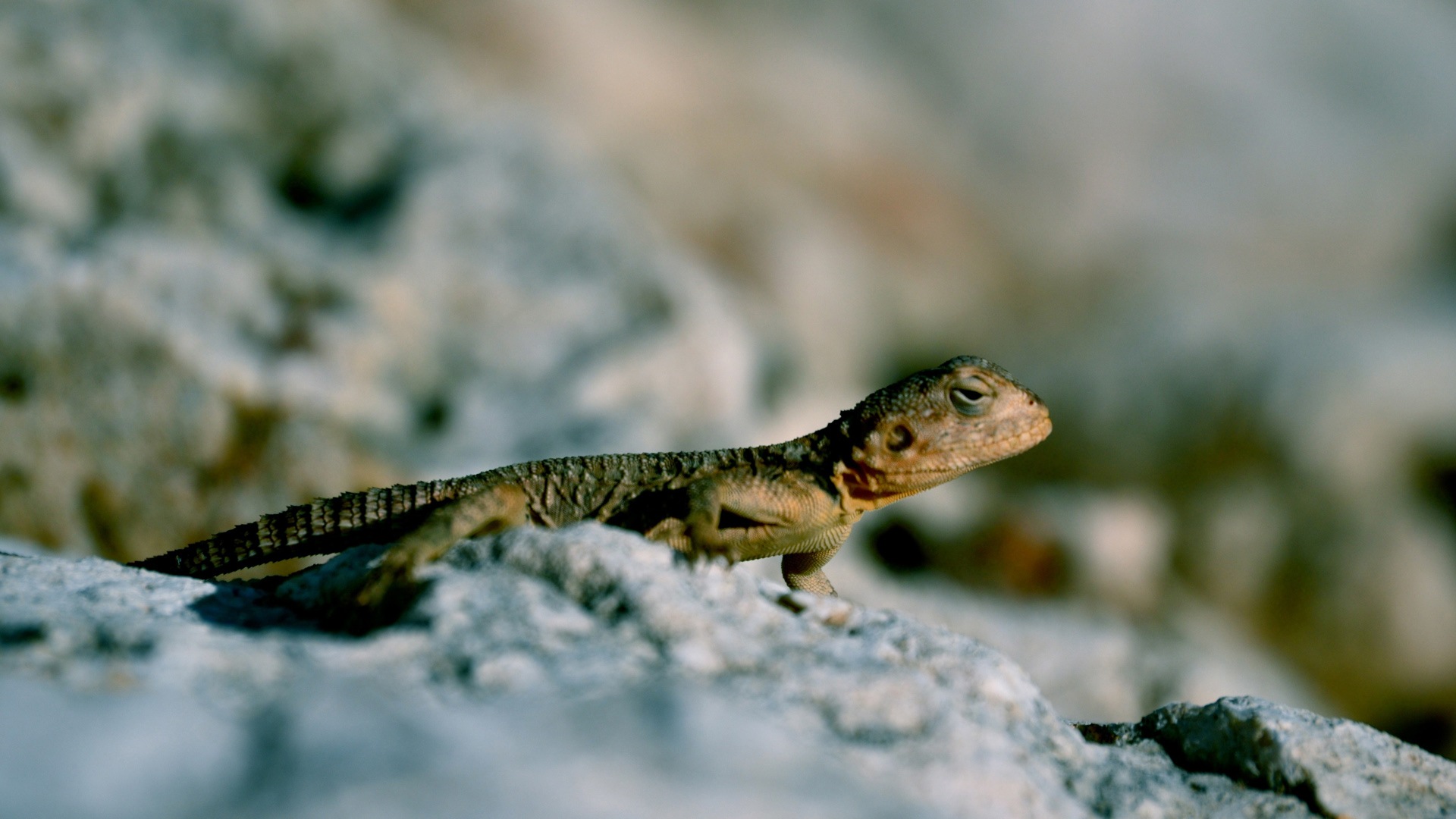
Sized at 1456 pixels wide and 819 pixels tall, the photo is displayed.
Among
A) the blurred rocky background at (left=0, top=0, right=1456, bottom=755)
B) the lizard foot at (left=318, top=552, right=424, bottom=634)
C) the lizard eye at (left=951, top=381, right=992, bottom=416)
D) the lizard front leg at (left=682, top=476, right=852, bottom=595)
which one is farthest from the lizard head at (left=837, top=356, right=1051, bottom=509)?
the blurred rocky background at (left=0, top=0, right=1456, bottom=755)

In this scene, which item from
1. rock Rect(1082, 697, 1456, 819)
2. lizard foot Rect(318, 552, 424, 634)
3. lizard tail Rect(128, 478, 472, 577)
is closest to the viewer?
lizard foot Rect(318, 552, 424, 634)

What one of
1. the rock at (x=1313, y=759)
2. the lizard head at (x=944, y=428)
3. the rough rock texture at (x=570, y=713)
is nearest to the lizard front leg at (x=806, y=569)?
the lizard head at (x=944, y=428)

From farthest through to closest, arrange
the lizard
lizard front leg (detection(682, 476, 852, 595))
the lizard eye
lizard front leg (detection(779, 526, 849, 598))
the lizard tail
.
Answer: lizard front leg (detection(779, 526, 849, 598)), the lizard eye, the lizard tail, the lizard, lizard front leg (detection(682, 476, 852, 595))

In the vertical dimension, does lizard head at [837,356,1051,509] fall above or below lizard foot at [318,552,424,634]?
above

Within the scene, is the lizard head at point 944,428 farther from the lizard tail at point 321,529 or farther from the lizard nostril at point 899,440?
the lizard tail at point 321,529

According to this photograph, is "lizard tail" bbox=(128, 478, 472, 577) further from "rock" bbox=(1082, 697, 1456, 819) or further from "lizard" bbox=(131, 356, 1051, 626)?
"rock" bbox=(1082, 697, 1456, 819)

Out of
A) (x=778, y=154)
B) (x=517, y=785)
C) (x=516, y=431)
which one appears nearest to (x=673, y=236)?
(x=778, y=154)

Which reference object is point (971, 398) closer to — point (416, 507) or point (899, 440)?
point (899, 440)

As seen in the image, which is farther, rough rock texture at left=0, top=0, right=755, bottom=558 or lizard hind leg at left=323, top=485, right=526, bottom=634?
rough rock texture at left=0, top=0, right=755, bottom=558

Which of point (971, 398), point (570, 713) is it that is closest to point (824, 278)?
point (971, 398)
